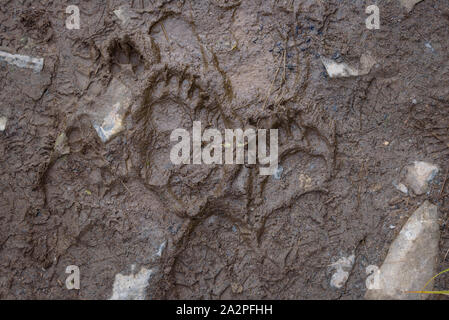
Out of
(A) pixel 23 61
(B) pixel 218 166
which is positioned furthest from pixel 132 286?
(A) pixel 23 61

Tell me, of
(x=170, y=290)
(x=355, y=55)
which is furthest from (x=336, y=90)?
(x=170, y=290)

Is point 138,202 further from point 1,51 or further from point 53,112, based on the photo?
point 1,51

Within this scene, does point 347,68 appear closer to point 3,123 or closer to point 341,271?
point 341,271

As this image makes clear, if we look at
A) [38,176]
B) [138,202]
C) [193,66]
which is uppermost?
[193,66]

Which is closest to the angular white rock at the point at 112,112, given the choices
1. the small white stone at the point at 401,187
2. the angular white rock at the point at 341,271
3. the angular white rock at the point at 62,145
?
the angular white rock at the point at 62,145

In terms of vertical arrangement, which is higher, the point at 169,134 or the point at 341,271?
the point at 169,134

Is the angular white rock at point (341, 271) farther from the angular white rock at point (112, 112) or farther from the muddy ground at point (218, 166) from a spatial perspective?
the angular white rock at point (112, 112)
